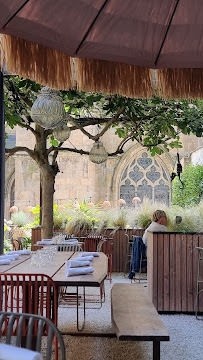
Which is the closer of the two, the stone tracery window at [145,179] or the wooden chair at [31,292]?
the wooden chair at [31,292]

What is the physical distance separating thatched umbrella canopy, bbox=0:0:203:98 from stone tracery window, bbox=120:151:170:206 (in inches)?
565

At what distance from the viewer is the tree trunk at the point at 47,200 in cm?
912

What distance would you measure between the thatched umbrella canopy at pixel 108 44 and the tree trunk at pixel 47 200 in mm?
→ 5765

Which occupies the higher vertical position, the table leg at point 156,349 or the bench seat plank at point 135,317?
the bench seat plank at point 135,317

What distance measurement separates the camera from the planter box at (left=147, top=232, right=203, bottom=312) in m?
6.71

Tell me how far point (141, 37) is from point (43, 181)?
634cm

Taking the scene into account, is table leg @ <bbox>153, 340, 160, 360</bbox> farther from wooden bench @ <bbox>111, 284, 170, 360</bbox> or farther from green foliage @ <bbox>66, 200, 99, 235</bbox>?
green foliage @ <bbox>66, 200, 99, 235</bbox>

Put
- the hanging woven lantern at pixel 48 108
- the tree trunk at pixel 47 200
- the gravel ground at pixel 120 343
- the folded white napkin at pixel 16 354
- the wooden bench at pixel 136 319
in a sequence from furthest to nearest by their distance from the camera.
A: the tree trunk at pixel 47 200, the hanging woven lantern at pixel 48 108, the gravel ground at pixel 120 343, the wooden bench at pixel 136 319, the folded white napkin at pixel 16 354

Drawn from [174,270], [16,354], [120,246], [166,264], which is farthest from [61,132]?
[16,354]

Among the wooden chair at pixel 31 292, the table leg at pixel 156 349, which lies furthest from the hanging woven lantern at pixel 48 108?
the table leg at pixel 156 349

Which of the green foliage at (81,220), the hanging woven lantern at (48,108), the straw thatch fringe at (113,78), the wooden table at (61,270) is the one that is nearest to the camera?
the straw thatch fringe at (113,78)

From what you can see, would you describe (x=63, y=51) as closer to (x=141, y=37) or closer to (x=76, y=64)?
(x=76, y=64)

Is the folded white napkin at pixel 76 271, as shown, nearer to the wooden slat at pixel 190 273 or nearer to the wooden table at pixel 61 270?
the wooden table at pixel 61 270

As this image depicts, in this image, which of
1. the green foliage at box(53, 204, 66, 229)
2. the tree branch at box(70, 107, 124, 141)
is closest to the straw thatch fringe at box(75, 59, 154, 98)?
the tree branch at box(70, 107, 124, 141)
